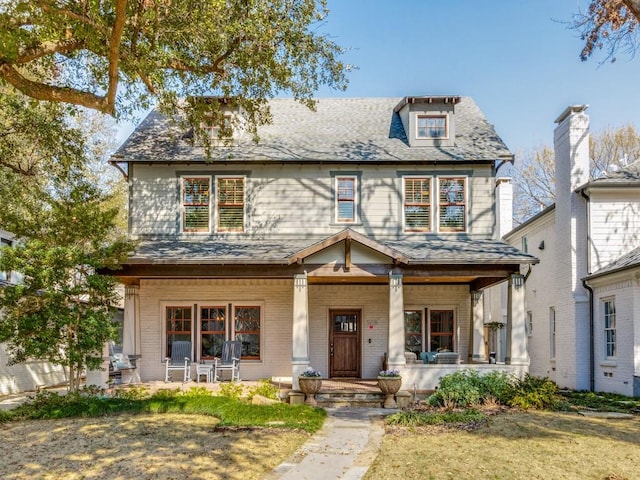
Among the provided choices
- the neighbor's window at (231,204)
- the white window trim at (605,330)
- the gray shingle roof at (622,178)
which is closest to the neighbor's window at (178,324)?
the neighbor's window at (231,204)

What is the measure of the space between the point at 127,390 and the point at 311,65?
8.98 meters

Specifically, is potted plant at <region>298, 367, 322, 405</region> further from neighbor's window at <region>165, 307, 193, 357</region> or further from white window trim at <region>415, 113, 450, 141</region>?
white window trim at <region>415, 113, 450, 141</region>

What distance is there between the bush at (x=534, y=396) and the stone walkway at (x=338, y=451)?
117 inches

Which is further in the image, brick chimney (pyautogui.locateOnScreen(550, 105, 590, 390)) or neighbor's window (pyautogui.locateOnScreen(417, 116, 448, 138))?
neighbor's window (pyautogui.locateOnScreen(417, 116, 448, 138))

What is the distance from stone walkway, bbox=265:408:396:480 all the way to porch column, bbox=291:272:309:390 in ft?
6.43

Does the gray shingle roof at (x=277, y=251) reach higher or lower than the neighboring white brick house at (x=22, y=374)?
higher

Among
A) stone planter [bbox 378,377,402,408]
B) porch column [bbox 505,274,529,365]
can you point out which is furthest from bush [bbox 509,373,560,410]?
stone planter [bbox 378,377,402,408]

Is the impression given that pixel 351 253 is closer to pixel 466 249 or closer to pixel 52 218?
pixel 466 249

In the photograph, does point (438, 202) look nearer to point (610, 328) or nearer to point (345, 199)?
point (345, 199)

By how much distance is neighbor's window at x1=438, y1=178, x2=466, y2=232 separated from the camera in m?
16.6

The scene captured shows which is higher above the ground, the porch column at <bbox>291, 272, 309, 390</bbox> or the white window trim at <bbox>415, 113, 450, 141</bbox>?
the white window trim at <bbox>415, 113, 450, 141</bbox>

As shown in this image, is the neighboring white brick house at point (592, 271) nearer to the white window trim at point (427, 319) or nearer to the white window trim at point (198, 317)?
the white window trim at point (427, 319)

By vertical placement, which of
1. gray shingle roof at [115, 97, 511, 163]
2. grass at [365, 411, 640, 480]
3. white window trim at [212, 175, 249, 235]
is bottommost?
grass at [365, 411, 640, 480]

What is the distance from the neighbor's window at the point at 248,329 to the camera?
1677 centimetres
